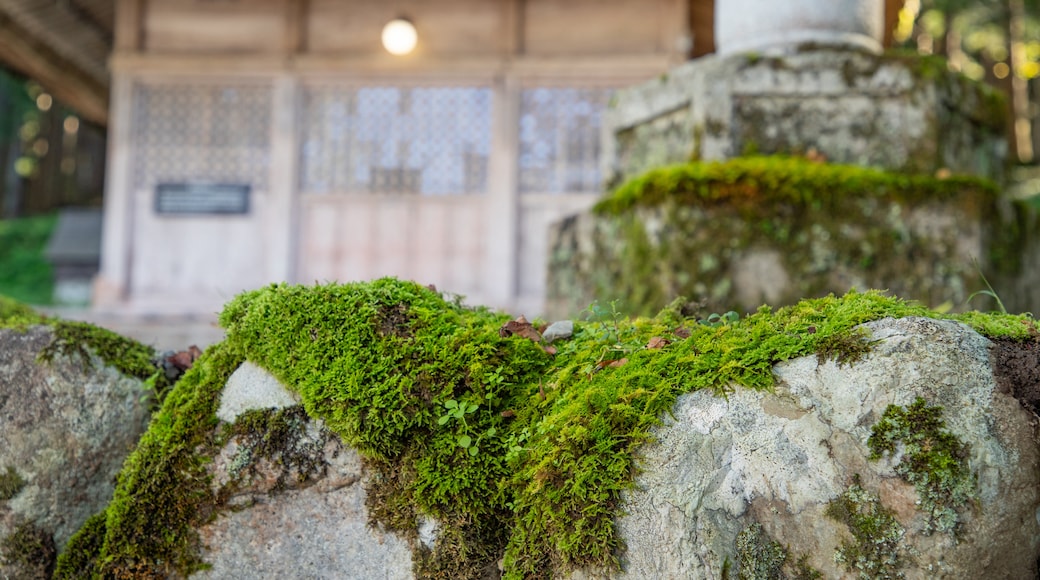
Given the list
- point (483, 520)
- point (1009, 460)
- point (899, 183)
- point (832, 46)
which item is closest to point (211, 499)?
point (483, 520)

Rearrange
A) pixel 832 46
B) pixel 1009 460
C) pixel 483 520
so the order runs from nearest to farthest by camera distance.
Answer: pixel 1009 460 → pixel 483 520 → pixel 832 46

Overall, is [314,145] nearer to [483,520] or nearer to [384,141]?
[384,141]

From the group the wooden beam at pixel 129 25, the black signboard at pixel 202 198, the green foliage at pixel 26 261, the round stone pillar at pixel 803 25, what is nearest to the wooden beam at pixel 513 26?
the black signboard at pixel 202 198

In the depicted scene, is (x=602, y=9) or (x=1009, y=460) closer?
(x=1009, y=460)

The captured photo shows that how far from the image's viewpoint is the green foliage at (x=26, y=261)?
45.9 feet

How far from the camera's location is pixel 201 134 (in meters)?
8.38

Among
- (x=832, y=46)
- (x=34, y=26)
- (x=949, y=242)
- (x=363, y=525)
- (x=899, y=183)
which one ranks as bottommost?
(x=363, y=525)

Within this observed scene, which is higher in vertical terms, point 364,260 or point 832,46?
point 832,46

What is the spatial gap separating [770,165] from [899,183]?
21.9 inches

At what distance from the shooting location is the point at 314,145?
8.34 metres

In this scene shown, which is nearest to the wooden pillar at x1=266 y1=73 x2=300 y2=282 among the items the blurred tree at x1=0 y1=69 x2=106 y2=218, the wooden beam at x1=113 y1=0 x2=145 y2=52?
the wooden beam at x1=113 y1=0 x2=145 y2=52

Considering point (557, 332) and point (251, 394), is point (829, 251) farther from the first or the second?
point (251, 394)

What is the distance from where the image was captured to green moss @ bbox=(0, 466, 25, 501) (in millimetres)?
2176

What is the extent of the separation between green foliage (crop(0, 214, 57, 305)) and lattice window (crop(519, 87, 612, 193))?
8.53 m
